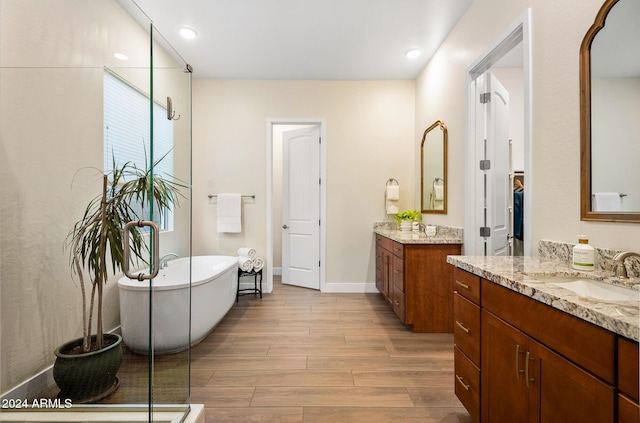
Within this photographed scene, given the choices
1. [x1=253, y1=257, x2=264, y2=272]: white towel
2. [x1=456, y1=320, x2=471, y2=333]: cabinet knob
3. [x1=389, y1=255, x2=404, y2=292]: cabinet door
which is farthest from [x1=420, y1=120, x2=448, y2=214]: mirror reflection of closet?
[x1=253, y1=257, x2=264, y2=272]: white towel

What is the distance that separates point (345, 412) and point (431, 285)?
1.42 metres

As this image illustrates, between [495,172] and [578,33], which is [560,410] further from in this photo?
[495,172]

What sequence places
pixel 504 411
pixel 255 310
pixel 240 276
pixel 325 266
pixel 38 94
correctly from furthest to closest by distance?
1. pixel 325 266
2. pixel 240 276
3. pixel 255 310
4. pixel 38 94
5. pixel 504 411

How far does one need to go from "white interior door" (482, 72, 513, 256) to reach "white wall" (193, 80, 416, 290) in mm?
1373

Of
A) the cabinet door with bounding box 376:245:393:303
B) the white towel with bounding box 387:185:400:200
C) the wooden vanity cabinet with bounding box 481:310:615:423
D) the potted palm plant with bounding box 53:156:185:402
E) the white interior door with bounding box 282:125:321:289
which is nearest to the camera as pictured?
the wooden vanity cabinet with bounding box 481:310:615:423

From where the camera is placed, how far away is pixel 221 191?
12.8 ft

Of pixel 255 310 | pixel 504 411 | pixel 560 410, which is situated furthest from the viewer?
pixel 255 310

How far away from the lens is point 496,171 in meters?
2.48

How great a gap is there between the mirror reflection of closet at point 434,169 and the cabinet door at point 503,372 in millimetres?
1895

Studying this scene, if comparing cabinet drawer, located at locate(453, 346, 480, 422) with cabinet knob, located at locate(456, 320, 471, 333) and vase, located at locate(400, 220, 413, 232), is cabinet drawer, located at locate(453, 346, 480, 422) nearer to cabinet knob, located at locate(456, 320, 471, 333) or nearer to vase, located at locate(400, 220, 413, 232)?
cabinet knob, located at locate(456, 320, 471, 333)

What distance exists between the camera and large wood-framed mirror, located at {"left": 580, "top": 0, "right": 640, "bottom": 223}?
3.72ft

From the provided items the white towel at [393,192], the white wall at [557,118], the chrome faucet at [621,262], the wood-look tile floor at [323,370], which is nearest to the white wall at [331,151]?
the white towel at [393,192]

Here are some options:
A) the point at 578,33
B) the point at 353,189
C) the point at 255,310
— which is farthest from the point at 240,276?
the point at 578,33

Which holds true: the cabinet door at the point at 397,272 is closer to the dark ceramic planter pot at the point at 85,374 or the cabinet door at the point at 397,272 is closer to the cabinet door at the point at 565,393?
the cabinet door at the point at 565,393
